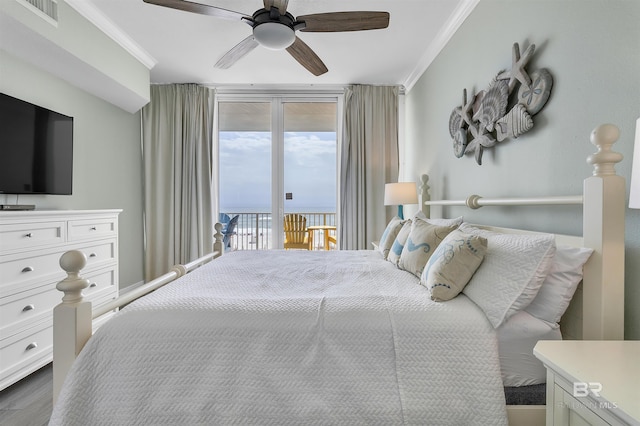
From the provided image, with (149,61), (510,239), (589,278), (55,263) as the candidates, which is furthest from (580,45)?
(149,61)

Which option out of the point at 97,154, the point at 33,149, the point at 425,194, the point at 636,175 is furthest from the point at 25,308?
the point at 425,194

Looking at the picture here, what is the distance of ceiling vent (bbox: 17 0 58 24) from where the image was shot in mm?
2086

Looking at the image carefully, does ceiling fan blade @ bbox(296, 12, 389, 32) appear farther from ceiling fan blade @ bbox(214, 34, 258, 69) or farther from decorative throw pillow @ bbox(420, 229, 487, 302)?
decorative throw pillow @ bbox(420, 229, 487, 302)

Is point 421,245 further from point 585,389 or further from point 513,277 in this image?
point 585,389

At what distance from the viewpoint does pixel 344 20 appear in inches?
80.4

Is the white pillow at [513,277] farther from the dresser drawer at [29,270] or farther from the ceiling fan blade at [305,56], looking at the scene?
the dresser drawer at [29,270]

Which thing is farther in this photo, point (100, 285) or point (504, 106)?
point (100, 285)

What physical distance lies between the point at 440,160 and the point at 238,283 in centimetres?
236

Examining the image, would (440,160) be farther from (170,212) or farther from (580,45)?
(170,212)

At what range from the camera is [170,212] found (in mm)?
4020

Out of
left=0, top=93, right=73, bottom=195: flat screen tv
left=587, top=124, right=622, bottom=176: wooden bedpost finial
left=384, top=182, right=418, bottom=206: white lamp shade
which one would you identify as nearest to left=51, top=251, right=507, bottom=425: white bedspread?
left=587, top=124, right=622, bottom=176: wooden bedpost finial

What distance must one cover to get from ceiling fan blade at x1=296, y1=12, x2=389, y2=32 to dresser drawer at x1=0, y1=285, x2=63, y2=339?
2.49 m

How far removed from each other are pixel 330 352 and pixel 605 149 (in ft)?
3.80

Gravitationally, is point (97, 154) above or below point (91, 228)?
above
